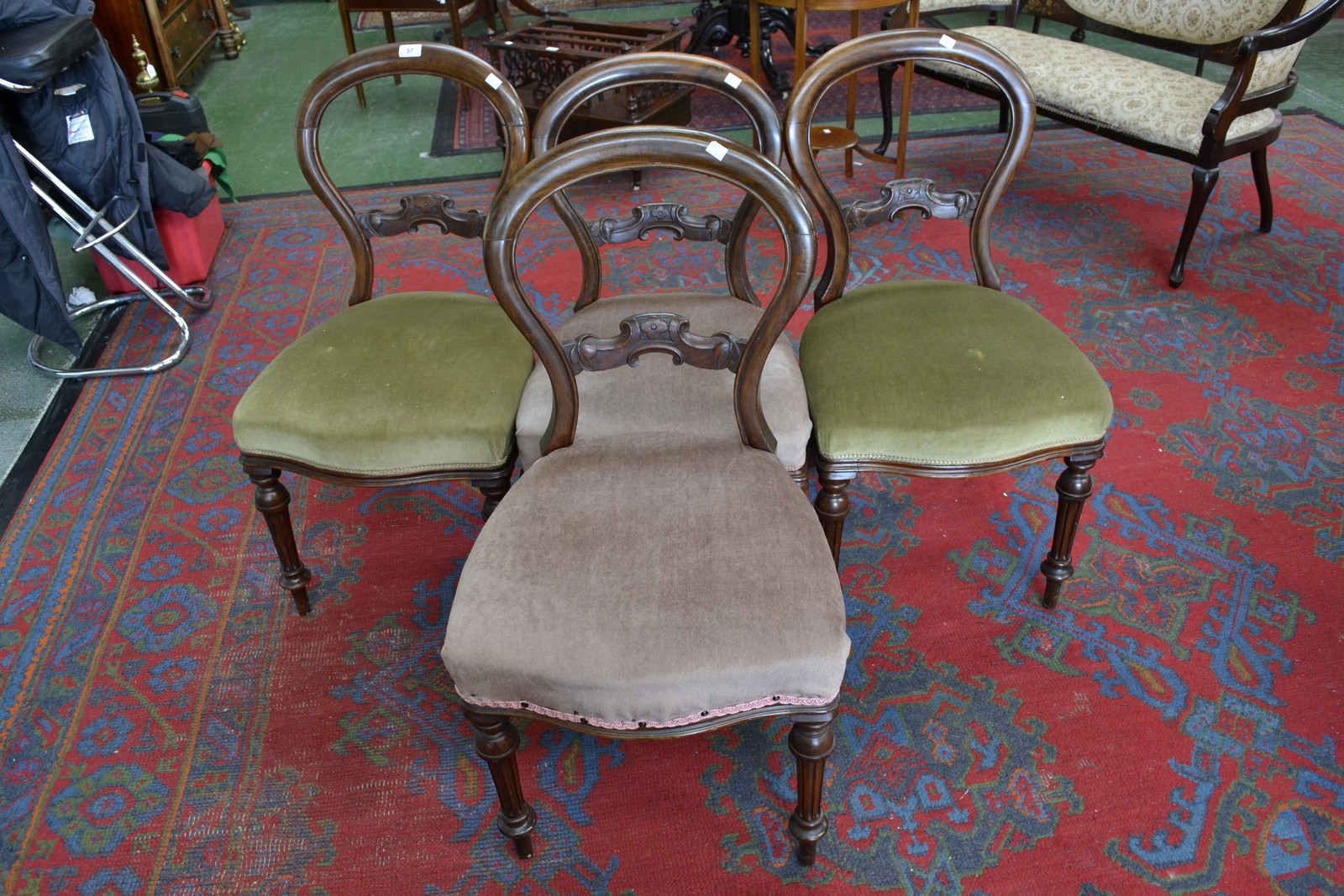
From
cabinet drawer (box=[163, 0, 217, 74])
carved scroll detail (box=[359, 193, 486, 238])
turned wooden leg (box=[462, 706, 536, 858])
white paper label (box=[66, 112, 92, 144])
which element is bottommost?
turned wooden leg (box=[462, 706, 536, 858])

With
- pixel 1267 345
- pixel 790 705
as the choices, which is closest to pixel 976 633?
pixel 790 705

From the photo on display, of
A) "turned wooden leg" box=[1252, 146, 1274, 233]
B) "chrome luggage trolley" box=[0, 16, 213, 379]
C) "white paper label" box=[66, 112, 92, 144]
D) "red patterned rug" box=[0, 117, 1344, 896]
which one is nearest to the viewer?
"red patterned rug" box=[0, 117, 1344, 896]

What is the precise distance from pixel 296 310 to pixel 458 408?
1541 millimetres

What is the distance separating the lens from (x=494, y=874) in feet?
4.78

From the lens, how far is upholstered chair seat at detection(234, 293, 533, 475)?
159cm

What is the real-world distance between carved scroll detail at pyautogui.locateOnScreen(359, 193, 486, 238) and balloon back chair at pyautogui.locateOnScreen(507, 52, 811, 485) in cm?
19

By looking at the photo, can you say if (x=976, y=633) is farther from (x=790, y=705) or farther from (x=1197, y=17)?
(x=1197, y=17)

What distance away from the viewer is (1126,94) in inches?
113

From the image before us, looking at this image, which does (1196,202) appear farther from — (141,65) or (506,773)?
(141,65)

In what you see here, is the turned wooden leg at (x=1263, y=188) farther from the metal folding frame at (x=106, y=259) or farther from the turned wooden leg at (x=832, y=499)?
the metal folding frame at (x=106, y=259)

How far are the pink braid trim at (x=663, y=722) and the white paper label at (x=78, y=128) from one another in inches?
86.9

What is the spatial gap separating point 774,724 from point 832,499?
1.33 feet

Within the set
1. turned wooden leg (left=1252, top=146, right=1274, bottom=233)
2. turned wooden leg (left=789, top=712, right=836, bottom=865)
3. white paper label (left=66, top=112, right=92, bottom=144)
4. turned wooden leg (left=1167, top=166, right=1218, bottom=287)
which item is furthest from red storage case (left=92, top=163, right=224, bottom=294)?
turned wooden leg (left=1252, top=146, right=1274, bottom=233)

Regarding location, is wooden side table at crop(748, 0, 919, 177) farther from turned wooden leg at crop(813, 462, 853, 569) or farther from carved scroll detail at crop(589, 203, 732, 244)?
turned wooden leg at crop(813, 462, 853, 569)
